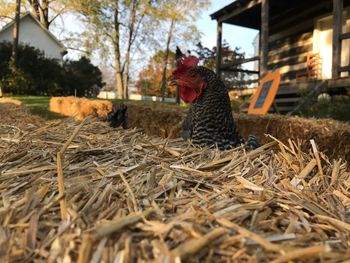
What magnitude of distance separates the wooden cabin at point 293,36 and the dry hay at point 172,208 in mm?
11189

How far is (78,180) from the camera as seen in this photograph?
1227 millimetres

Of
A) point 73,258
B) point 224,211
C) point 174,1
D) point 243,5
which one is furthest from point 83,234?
point 174,1

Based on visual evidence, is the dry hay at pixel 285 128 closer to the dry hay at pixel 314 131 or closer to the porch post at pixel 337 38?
the dry hay at pixel 314 131

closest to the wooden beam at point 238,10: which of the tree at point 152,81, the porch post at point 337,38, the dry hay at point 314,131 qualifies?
the porch post at point 337,38

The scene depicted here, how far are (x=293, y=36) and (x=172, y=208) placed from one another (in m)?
16.0

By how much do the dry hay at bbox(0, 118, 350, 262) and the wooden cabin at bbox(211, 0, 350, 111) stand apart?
36.7 ft

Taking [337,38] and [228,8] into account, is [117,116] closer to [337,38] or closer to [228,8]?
[337,38]

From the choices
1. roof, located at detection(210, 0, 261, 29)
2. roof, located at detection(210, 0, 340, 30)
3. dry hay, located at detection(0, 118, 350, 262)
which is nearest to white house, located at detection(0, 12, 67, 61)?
roof, located at detection(210, 0, 261, 29)

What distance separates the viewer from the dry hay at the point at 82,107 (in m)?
9.66

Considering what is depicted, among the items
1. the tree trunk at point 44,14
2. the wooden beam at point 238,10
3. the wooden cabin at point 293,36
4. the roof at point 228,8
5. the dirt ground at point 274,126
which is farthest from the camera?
the tree trunk at point 44,14

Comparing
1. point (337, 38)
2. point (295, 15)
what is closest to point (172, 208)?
point (337, 38)

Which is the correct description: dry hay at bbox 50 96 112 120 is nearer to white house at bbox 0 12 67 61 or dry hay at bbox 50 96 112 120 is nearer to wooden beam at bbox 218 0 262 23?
wooden beam at bbox 218 0 262 23

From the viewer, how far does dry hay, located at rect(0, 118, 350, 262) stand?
30.9 inches

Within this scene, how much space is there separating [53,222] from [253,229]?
0.48 meters
